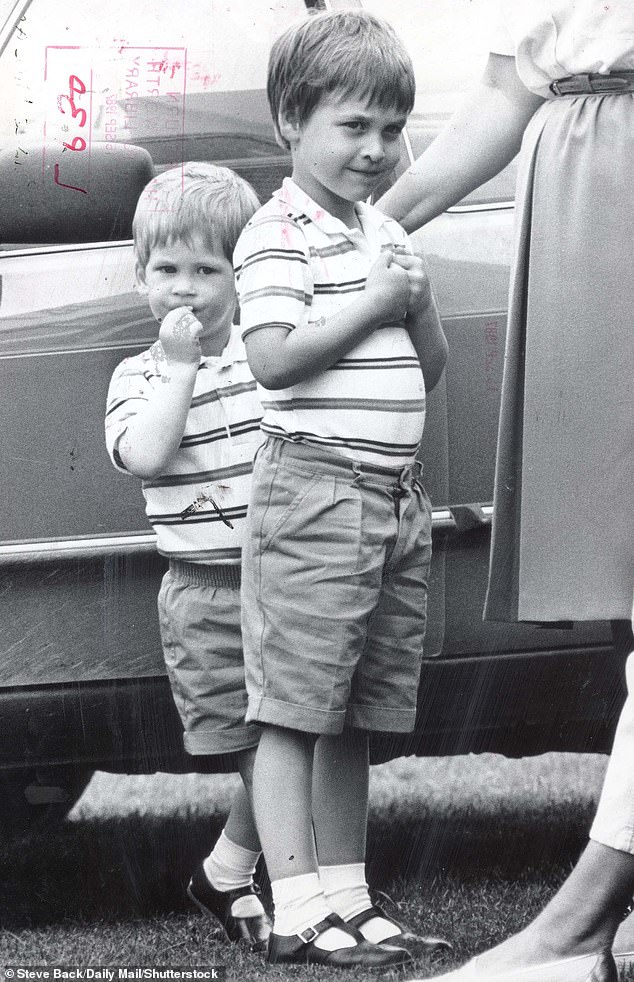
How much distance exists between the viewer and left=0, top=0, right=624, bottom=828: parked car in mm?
2572

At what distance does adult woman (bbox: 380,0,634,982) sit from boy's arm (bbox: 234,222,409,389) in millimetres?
225

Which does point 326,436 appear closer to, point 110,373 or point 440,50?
point 110,373

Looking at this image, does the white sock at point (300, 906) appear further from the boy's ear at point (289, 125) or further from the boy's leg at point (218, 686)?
the boy's ear at point (289, 125)

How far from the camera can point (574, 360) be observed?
2.50 m

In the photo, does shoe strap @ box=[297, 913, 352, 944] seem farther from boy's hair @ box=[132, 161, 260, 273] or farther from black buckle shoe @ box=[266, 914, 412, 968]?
boy's hair @ box=[132, 161, 260, 273]

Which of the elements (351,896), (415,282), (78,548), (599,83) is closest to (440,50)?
(599,83)

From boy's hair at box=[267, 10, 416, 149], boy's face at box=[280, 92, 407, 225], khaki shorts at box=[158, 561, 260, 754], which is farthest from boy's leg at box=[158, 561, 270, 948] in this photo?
boy's hair at box=[267, 10, 416, 149]

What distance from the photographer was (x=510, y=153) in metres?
2.60

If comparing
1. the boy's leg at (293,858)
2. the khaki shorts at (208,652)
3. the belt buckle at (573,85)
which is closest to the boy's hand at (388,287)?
the belt buckle at (573,85)

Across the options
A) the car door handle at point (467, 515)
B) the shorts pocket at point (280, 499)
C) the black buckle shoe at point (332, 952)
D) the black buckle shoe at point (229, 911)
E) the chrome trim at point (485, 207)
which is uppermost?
the chrome trim at point (485, 207)

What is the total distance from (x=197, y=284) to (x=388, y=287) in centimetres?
34

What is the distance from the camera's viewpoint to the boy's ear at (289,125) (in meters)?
2.50

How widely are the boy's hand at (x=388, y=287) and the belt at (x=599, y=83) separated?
1.28 feet

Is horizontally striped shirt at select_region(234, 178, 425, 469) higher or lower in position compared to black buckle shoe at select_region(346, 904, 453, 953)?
higher
